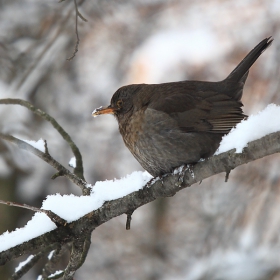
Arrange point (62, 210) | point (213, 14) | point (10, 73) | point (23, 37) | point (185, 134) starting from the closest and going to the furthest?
point (62, 210) < point (185, 134) < point (10, 73) < point (23, 37) < point (213, 14)

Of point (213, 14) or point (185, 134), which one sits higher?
point (213, 14)

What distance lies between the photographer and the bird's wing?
421 cm

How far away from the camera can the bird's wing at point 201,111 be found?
13.8ft

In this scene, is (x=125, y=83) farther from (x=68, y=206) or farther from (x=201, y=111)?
(x=68, y=206)

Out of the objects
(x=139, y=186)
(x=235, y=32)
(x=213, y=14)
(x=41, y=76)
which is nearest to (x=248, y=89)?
(x=235, y=32)

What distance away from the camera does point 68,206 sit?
326cm

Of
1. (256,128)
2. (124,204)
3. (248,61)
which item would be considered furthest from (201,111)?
(256,128)

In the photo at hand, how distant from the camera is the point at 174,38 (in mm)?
8234

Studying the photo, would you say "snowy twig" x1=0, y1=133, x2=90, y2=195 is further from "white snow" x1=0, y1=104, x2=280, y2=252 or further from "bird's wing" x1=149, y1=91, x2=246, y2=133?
"bird's wing" x1=149, y1=91, x2=246, y2=133

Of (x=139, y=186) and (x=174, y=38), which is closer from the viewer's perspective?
(x=139, y=186)

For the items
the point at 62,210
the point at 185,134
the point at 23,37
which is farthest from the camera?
the point at 23,37

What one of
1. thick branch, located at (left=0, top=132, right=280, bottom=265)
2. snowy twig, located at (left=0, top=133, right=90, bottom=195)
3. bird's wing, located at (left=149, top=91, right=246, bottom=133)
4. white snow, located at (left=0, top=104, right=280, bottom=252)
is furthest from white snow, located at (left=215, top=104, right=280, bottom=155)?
bird's wing, located at (left=149, top=91, right=246, bottom=133)

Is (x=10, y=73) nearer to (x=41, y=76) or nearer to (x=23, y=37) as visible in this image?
(x=23, y=37)

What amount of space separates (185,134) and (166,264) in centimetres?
477
